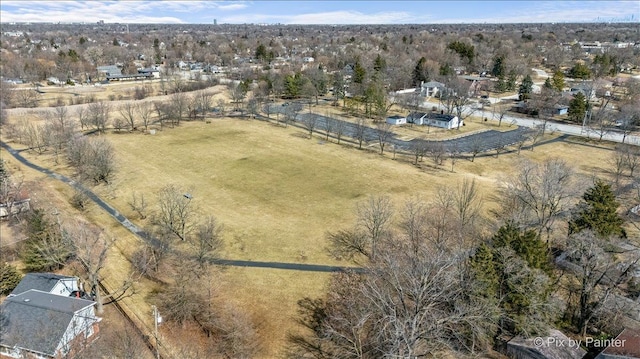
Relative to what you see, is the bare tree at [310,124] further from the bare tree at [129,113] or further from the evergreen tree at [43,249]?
the evergreen tree at [43,249]

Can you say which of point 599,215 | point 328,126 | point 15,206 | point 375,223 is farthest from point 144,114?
point 599,215

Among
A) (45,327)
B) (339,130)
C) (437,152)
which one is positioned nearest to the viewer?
(45,327)

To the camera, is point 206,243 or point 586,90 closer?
point 206,243

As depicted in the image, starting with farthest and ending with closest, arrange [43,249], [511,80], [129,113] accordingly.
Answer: [511,80], [129,113], [43,249]

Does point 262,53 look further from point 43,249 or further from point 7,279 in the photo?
point 7,279

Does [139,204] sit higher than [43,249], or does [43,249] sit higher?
[43,249]

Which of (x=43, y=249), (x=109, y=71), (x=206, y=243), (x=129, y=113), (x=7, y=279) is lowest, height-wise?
(x=7, y=279)

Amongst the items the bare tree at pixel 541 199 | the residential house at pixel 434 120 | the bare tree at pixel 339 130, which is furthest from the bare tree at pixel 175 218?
the residential house at pixel 434 120

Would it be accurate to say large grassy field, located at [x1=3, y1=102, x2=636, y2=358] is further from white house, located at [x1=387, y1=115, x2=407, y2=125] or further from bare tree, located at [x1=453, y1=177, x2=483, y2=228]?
white house, located at [x1=387, y1=115, x2=407, y2=125]
